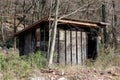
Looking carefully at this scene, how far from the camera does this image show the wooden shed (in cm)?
1722

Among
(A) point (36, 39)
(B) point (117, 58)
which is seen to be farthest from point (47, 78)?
(A) point (36, 39)

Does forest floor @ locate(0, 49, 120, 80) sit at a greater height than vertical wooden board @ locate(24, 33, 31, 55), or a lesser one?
lesser

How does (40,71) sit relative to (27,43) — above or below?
below

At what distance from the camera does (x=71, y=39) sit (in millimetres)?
17781

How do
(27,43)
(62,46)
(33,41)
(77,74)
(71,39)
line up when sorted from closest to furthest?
(77,74)
(62,46)
(71,39)
(33,41)
(27,43)

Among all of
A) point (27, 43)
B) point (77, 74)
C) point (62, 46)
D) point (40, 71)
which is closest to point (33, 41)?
point (27, 43)

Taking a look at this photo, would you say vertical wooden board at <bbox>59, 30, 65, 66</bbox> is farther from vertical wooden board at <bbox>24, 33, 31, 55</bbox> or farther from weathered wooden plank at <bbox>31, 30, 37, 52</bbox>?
vertical wooden board at <bbox>24, 33, 31, 55</bbox>

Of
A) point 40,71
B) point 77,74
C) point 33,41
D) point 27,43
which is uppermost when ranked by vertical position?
point 33,41

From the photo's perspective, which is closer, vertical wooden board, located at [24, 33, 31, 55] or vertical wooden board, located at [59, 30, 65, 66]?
vertical wooden board, located at [59, 30, 65, 66]

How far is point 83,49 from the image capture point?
18.2 meters

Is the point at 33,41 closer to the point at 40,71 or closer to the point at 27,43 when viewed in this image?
the point at 27,43

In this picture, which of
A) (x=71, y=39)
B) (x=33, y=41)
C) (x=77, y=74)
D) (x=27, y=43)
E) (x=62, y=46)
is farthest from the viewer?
(x=27, y=43)

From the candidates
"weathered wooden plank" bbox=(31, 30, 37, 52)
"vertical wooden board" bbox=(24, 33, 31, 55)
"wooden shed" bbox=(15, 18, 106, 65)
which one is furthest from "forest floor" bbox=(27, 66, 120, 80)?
"vertical wooden board" bbox=(24, 33, 31, 55)

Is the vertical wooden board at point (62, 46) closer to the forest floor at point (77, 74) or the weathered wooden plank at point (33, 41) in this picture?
the weathered wooden plank at point (33, 41)
